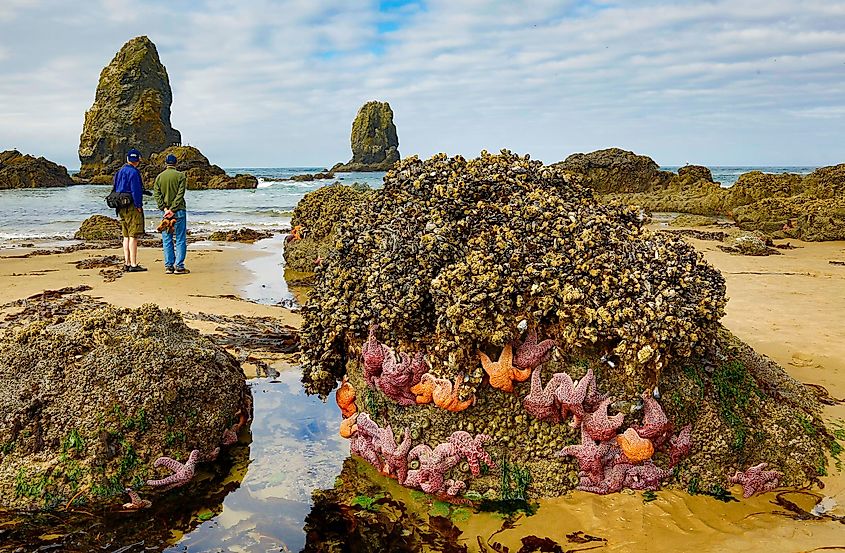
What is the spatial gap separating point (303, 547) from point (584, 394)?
5.07 feet

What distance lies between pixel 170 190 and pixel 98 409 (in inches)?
295

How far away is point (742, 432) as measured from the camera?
3.46 metres

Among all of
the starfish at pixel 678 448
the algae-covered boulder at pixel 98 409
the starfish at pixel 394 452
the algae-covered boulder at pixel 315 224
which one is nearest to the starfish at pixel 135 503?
the algae-covered boulder at pixel 98 409

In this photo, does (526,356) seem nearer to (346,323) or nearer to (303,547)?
(346,323)

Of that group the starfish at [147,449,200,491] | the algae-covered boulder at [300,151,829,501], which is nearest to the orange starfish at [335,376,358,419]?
the algae-covered boulder at [300,151,829,501]

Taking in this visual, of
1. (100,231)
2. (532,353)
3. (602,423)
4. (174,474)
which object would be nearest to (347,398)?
(174,474)

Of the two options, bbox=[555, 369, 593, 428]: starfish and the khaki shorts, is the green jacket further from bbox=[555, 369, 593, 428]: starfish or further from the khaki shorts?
bbox=[555, 369, 593, 428]: starfish

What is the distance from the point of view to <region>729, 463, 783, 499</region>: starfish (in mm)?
3293

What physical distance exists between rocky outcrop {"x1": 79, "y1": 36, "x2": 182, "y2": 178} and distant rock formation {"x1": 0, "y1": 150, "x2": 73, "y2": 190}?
11068 mm

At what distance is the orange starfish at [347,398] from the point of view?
3.87 meters

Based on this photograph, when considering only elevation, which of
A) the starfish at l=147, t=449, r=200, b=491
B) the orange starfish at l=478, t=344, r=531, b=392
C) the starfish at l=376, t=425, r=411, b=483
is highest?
the orange starfish at l=478, t=344, r=531, b=392

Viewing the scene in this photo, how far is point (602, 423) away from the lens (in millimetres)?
3260

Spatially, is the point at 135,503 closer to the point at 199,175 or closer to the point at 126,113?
the point at 199,175

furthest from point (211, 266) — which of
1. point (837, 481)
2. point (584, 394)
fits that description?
point (837, 481)
